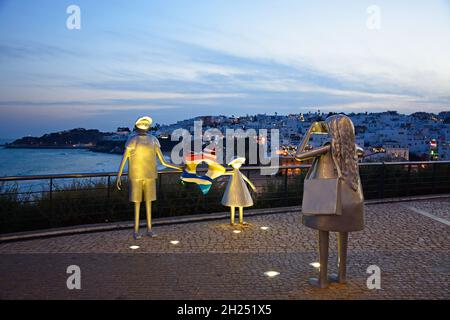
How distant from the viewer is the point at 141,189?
6.99 metres

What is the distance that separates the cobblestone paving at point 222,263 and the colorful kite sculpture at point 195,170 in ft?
3.11

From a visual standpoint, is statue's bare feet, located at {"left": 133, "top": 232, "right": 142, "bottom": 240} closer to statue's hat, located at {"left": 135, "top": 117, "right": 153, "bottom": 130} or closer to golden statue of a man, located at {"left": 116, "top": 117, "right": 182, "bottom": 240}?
golden statue of a man, located at {"left": 116, "top": 117, "right": 182, "bottom": 240}

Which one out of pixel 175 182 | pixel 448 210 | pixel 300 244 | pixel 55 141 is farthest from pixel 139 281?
pixel 55 141

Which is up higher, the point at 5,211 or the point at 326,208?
the point at 326,208

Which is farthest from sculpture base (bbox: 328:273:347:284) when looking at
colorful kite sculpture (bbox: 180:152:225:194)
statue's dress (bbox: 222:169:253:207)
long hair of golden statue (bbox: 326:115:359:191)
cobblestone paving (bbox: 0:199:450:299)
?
colorful kite sculpture (bbox: 180:152:225:194)

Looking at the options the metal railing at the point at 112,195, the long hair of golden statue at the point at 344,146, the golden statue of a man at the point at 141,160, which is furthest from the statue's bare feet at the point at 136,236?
the long hair of golden statue at the point at 344,146

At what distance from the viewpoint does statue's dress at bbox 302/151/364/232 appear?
4645 millimetres

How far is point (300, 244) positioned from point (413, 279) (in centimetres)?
200

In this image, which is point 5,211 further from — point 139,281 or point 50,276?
point 139,281

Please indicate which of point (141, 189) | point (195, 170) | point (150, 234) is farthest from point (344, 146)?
point (150, 234)

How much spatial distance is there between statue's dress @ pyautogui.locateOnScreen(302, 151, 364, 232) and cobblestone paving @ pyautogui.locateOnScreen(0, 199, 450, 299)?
0.81 m

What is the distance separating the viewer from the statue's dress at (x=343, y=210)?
4.64 metres
